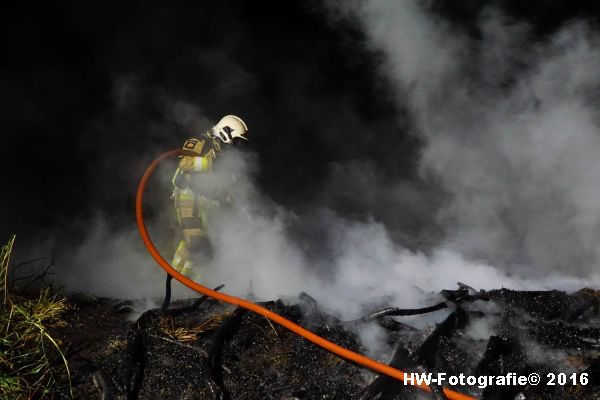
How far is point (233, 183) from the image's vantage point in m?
5.95

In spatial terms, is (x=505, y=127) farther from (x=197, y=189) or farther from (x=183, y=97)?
(x=183, y=97)

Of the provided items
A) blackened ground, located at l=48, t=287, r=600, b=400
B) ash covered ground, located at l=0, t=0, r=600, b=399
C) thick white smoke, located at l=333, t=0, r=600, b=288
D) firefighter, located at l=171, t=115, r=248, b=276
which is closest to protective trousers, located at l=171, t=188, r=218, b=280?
firefighter, located at l=171, t=115, r=248, b=276

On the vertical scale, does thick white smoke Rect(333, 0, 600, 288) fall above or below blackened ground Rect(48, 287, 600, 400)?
above

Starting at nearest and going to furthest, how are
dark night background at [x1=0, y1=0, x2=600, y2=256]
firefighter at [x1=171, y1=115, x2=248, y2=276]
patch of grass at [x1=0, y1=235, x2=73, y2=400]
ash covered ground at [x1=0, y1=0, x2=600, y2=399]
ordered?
patch of grass at [x1=0, y1=235, x2=73, y2=400] → firefighter at [x1=171, y1=115, x2=248, y2=276] → ash covered ground at [x1=0, y1=0, x2=600, y2=399] → dark night background at [x1=0, y1=0, x2=600, y2=256]

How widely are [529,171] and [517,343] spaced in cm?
496

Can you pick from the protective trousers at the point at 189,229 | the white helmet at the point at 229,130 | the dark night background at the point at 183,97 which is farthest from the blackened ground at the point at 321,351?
the dark night background at the point at 183,97

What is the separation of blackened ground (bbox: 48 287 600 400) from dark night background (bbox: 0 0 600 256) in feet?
16.9

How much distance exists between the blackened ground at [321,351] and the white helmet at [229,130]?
2.67 metres

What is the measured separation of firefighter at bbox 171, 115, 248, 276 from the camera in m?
5.22

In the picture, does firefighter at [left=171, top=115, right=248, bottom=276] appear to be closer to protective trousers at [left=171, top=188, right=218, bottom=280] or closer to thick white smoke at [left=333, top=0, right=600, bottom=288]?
protective trousers at [left=171, top=188, right=218, bottom=280]

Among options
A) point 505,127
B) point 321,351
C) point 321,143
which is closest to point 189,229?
point 321,351

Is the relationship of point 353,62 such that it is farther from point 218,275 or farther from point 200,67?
point 218,275

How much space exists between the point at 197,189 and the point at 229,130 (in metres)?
0.95

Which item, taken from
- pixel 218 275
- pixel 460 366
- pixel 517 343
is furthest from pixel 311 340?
pixel 218 275
